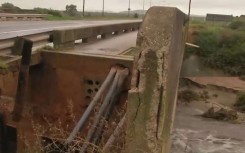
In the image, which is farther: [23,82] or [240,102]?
[240,102]

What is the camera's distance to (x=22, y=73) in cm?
779

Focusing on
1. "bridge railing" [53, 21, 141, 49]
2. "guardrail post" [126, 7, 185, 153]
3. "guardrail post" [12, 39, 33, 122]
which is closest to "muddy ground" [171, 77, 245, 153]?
"bridge railing" [53, 21, 141, 49]

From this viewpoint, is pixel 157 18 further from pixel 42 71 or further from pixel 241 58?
pixel 241 58

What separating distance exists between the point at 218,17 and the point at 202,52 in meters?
47.4

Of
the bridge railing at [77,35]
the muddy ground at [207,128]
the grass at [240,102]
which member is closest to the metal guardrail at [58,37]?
the bridge railing at [77,35]

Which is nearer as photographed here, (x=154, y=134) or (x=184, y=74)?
(x=154, y=134)

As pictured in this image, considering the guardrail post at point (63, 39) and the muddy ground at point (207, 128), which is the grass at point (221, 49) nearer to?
the muddy ground at point (207, 128)

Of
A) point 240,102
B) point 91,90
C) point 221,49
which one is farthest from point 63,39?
point 221,49

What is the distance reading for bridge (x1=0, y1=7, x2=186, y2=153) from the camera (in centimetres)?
538

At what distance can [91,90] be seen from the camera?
8383 millimetres

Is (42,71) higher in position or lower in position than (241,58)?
higher

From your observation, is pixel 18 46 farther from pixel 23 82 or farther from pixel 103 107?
pixel 103 107

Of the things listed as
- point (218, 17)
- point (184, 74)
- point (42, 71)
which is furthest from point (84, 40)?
point (218, 17)

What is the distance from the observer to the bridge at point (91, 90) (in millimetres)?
5383
